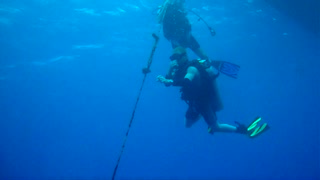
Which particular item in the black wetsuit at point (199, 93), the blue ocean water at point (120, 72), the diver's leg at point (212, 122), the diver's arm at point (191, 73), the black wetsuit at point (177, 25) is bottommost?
the blue ocean water at point (120, 72)

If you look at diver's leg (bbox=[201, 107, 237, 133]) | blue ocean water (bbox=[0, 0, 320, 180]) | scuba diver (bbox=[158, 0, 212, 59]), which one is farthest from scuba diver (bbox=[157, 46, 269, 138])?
blue ocean water (bbox=[0, 0, 320, 180])

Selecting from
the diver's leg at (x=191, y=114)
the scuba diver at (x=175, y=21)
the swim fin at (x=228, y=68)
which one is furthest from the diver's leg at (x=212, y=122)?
the scuba diver at (x=175, y=21)

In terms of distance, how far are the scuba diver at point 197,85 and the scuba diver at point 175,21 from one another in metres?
1.93

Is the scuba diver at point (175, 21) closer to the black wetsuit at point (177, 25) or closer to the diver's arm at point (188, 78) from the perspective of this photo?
the black wetsuit at point (177, 25)

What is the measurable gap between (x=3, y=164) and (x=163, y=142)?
43387 millimetres

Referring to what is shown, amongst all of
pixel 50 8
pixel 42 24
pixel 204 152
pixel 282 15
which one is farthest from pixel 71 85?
pixel 204 152

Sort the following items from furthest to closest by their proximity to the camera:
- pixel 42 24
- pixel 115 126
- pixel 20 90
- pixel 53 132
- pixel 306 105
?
pixel 115 126
pixel 53 132
pixel 306 105
pixel 20 90
pixel 42 24

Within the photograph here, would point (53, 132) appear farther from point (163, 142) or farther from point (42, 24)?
point (42, 24)

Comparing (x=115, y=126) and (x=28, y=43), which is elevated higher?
(x=28, y=43)

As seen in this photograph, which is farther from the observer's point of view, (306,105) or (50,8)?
(306,105)

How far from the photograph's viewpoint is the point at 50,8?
1939cm

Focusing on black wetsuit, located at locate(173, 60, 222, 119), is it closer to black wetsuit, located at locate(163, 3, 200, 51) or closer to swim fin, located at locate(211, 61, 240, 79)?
swim fin, located at locate(211, 61, 240, 79)

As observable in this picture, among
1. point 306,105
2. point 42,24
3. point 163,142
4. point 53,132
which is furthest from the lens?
point 163,142

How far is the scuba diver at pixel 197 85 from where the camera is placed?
827 centimetres
